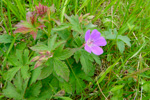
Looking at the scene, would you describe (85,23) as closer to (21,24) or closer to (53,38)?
(53,38)

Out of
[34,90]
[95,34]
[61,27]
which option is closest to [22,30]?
[61,27]

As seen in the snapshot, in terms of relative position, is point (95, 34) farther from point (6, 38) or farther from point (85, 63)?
point (6, 38)

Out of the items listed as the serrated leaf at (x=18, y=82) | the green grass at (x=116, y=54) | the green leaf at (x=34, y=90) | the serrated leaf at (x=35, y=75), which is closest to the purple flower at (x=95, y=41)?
the green grass at (x=116, y=54)

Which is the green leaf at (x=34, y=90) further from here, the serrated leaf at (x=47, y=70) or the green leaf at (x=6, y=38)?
the green leaf at (x=6, y=38)

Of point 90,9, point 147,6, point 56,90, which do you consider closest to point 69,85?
point 56,90

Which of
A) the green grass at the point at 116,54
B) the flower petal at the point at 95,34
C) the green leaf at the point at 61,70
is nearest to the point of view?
the green leaf at the point at 61,70
